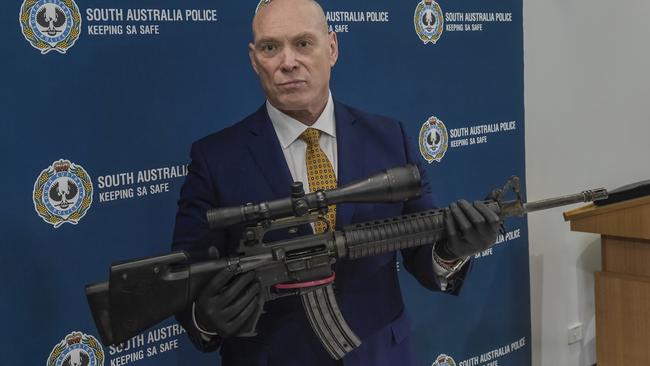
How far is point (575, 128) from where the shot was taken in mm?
3393

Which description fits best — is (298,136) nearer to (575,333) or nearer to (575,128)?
(575,128)

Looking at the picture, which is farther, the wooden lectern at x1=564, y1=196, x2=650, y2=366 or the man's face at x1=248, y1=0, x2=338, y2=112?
the wooden lectern at x1=564, y1=196, x2=650, y2=366

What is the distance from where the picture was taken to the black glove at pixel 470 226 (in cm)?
161

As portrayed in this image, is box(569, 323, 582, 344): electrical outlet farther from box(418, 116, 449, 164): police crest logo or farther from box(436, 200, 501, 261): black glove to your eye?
box(436, 200, 501, 261): black glove

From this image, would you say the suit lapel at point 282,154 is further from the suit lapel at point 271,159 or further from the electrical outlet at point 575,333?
the electrical outlet at point 575,333

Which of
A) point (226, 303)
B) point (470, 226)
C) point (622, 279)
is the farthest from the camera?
point (622, 279)

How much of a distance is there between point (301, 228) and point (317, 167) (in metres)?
0.15

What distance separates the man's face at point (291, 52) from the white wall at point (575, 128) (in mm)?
1736

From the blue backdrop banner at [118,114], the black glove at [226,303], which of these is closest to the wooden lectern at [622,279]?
the blue backdrop banner at [118,114]

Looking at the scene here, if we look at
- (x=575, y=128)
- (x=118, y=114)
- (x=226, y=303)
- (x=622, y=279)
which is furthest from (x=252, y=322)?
(x=575, y=128)

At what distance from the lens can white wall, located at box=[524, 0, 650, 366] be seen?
321cm

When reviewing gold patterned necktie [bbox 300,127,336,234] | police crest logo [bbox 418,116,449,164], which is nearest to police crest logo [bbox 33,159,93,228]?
gold patterned necktie [bbox 300,127,336,234]

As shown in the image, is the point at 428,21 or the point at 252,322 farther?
the point at 428,21

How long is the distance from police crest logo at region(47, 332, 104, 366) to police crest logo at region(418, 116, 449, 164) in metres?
1.38
